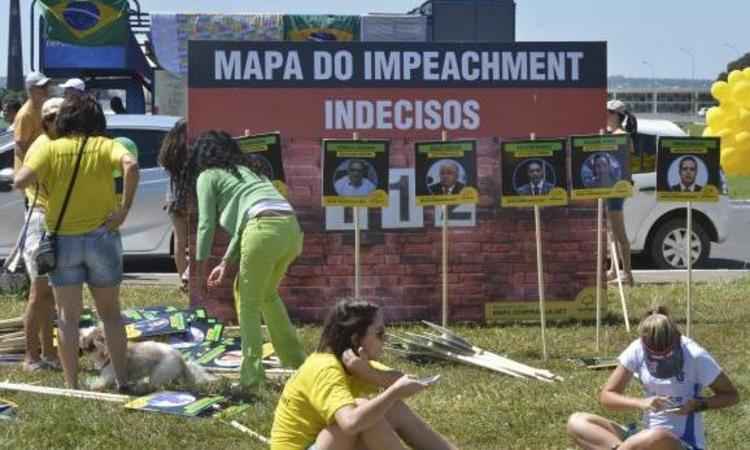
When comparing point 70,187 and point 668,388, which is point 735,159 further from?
point 668,388

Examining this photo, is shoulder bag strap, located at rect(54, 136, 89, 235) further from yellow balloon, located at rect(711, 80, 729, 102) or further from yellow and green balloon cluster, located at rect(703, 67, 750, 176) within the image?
yellow balloon, located at rect(711, 80, 729, 102)

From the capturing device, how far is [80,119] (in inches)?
314

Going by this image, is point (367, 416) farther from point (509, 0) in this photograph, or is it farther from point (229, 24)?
point (509, 0)

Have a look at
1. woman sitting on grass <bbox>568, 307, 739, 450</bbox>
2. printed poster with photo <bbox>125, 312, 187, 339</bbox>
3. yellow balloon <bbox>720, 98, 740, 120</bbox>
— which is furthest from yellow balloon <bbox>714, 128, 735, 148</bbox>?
woman sitting on grass <bbox>568, 307, 739, 450</bbox>

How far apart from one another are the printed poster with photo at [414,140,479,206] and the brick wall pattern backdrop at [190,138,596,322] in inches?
41.3

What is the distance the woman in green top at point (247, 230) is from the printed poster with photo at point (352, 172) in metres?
1.39

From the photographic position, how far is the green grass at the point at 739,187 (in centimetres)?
2749

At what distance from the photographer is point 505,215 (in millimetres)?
11289

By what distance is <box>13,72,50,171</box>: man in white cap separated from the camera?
9867 mm

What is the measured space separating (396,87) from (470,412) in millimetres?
3863

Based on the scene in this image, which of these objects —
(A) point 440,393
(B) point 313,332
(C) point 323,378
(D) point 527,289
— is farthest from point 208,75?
(C) point 323,378

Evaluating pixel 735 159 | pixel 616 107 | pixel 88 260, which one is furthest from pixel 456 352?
pixel 735 159

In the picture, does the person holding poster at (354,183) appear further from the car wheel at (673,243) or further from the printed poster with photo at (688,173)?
the car wheel at (673,243)

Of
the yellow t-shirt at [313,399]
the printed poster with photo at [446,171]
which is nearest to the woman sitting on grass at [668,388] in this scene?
the yellow t-shirt at [313,399]
